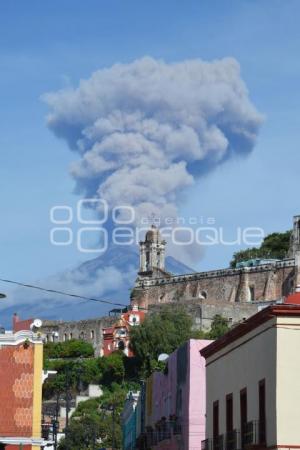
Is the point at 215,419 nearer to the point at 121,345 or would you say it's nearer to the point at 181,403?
the point at 181,403

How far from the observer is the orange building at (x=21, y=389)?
6050 centimetres

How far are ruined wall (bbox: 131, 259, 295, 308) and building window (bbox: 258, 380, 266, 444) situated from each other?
340 feet

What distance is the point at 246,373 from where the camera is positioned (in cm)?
3862

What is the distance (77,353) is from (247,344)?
109 meters

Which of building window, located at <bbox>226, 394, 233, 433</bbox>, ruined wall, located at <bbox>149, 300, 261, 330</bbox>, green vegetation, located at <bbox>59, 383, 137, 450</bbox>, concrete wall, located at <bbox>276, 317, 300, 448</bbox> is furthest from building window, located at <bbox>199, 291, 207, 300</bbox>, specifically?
concrete wall, located at <bbox>276, 317, 300, 448</bbox>

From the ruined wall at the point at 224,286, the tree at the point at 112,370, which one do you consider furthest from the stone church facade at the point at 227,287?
the tree at the point at 112,370

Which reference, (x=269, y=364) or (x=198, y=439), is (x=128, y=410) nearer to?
(x=198, y=439)

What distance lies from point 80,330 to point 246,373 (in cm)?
11622

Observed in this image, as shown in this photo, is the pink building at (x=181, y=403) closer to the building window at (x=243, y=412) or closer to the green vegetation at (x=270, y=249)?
the building window at (x=243, y=412)

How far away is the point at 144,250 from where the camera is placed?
571 feet

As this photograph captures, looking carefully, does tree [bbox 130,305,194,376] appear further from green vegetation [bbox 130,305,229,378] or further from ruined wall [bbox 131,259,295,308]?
ruined wall [bbox 131,259,295,308]

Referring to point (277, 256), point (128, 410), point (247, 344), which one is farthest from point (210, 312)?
point (247, 344)

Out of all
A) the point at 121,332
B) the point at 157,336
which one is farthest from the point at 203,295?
the point at 157,336

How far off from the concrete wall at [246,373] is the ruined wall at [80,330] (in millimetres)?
104085
